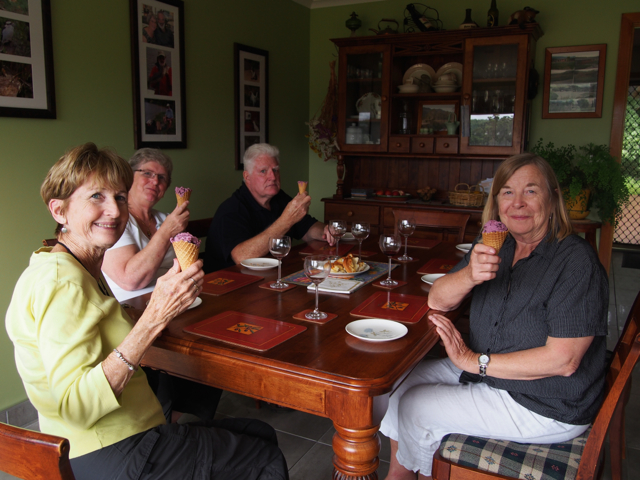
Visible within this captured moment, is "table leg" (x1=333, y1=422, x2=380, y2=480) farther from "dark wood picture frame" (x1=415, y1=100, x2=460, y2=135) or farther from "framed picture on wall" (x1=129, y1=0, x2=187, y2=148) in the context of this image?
"dark wood picture frame" (x1=415, y1=100, x2=460, y2=135)

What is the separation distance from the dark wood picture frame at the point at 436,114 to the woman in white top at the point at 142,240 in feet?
8.30

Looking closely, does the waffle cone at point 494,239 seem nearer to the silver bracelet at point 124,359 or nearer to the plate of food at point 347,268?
the plate of food at point 347,268

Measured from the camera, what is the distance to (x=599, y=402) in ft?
4.74

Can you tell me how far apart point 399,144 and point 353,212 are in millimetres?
680

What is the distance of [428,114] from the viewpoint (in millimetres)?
4355

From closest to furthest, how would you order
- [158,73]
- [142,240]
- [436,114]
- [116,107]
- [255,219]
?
[142,240] < [255,219] < [116,107] < [158,73] < [436,114]

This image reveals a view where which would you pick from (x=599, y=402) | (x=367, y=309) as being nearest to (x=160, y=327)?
(x=367, y=309)

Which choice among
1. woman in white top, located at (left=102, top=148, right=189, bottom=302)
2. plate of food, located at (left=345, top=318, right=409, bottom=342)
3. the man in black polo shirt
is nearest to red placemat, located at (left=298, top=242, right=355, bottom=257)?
the man in black polo shirt

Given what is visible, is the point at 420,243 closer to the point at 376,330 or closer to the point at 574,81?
the point at 376,330

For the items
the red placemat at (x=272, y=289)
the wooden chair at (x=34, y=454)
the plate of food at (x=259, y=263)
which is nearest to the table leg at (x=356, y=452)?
the wooden chair at (x=34, y=454)

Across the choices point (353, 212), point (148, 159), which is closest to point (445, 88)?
point (353, 212)

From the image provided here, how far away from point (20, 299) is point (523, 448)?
1.31 metres

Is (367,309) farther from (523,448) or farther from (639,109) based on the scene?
(639,109)

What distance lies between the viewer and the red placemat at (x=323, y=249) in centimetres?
257
